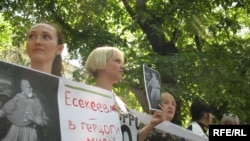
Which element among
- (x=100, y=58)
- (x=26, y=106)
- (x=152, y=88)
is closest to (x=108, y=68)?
(x=100, y=58)

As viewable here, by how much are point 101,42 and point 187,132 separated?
458 centimetres

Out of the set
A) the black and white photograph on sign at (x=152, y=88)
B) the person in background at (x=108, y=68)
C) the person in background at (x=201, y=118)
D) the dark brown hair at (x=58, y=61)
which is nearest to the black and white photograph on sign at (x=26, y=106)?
the dark brown hair at (x=58, y=61)

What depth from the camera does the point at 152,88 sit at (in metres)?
2.38

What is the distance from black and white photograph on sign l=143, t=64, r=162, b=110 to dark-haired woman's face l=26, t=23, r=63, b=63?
499 mm

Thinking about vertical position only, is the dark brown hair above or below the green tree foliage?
below

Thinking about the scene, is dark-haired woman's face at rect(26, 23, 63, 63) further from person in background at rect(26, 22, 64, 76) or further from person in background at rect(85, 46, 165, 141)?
person in background at rect(85, 46, 165, 141)

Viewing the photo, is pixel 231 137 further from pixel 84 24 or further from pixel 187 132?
pixel 84 24

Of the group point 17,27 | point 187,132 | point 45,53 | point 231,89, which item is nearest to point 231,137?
point 187,132

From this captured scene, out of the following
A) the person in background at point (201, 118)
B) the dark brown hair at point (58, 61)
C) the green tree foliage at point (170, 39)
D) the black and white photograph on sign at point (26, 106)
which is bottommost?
the black and white photograph on sign at point (26, 106)

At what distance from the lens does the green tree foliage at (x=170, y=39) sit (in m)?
6.89

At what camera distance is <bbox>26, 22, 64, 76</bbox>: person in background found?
1983 mm

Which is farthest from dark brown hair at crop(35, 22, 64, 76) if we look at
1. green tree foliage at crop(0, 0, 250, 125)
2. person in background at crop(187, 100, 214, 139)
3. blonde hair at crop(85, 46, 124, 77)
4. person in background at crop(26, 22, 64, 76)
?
green tree foliage at crop(0, 0, 250, 125)

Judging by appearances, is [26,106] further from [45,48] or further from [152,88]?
[152,88]

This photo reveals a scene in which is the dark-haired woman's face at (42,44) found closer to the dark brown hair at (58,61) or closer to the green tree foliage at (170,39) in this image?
the dark brown hair at (58,61)
